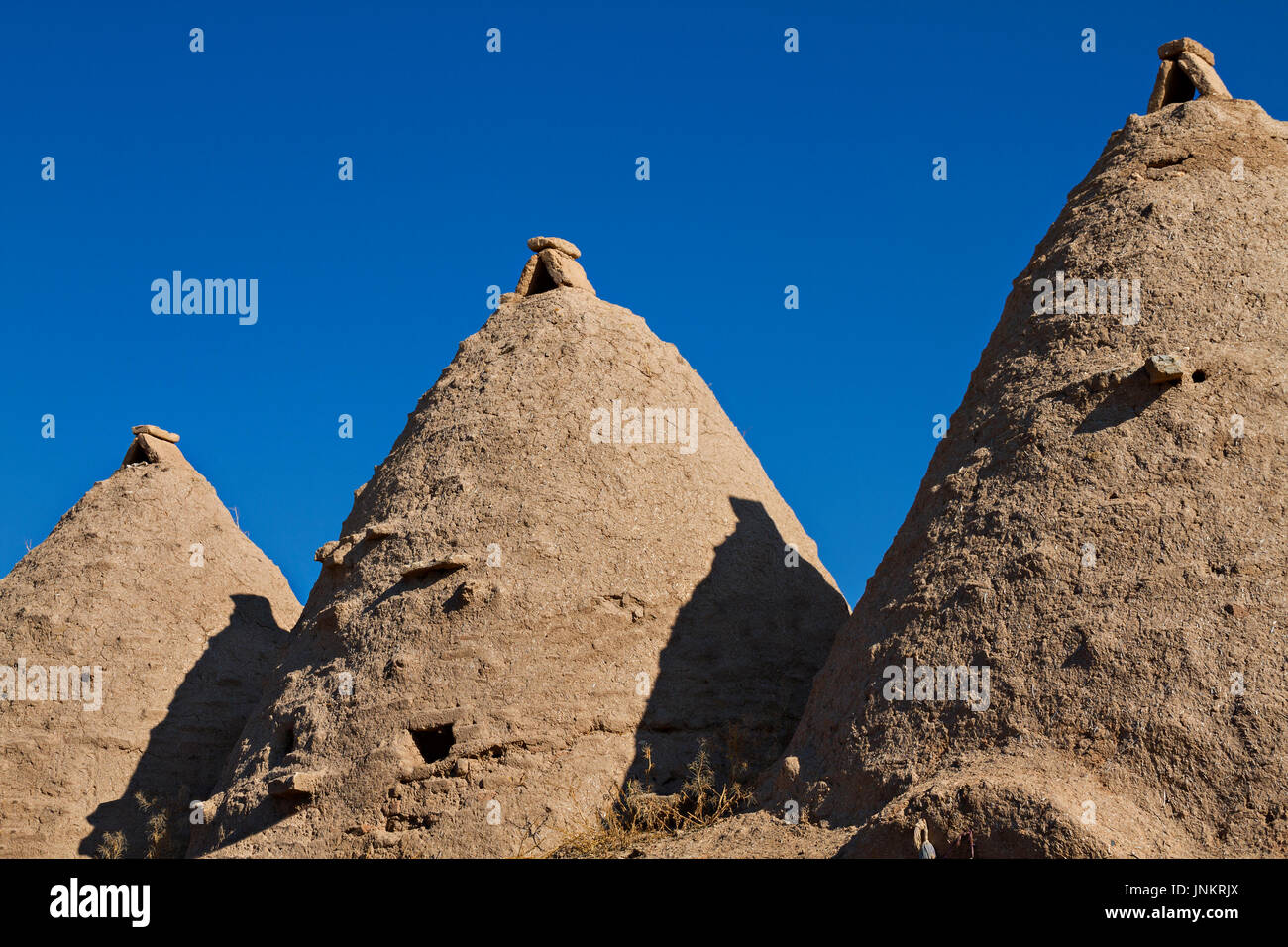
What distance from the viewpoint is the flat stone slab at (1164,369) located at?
754 centimetres

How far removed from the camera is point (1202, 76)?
372 inches

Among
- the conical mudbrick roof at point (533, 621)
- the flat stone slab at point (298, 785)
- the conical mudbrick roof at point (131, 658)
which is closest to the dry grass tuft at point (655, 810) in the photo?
the conical mudbrick roof at point (533, 621)

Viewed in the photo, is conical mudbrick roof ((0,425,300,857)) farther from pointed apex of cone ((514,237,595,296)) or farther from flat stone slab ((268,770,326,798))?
pointed apex of cone ((514,237,595,296))

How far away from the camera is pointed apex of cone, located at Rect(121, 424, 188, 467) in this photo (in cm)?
1338

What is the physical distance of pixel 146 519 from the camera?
1281 centimetres

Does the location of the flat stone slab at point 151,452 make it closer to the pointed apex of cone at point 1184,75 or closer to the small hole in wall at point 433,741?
the small hole in wall at point 433,741

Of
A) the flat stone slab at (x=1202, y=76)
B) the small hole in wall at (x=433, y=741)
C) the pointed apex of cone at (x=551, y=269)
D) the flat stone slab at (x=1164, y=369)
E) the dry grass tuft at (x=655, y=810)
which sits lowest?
the dry grass tuft at (x=655, y=810)

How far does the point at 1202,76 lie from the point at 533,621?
6.02m

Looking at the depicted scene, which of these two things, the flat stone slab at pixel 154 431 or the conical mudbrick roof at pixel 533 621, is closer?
the conical mudbrick roof at pixel 533 621

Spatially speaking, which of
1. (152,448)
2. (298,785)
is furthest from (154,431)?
(298,785)

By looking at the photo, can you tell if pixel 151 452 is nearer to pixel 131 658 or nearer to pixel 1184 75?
pixel 131 658

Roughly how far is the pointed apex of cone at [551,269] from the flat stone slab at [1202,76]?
16.5ft

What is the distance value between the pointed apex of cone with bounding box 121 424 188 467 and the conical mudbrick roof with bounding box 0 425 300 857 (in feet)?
0.05
